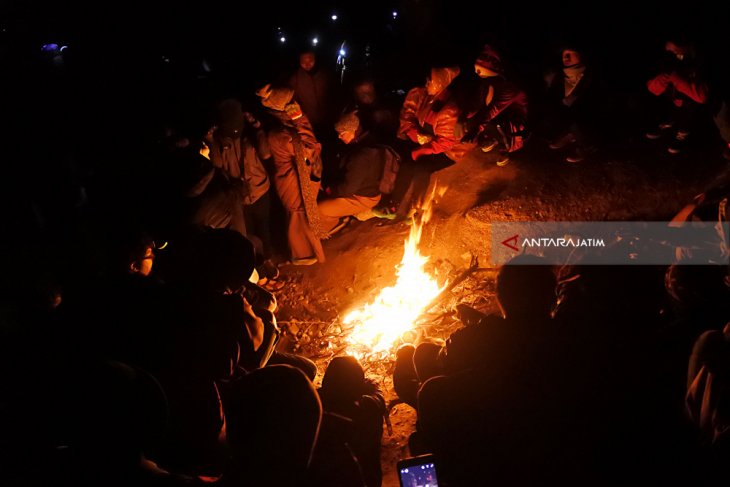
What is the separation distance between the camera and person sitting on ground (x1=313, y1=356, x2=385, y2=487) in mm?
3123

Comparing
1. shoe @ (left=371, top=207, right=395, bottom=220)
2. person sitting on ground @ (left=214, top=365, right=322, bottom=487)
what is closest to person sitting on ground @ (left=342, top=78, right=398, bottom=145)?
shoe @ (left=371, top=207, right=395, bottom=220)

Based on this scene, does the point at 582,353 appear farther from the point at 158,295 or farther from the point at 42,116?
the point at 42,116

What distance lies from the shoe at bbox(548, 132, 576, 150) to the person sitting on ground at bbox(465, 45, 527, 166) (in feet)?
1.42

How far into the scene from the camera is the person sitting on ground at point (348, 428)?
3123 millimetres

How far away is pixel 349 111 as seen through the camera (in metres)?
6.82

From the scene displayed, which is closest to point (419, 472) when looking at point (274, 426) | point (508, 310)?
point (274, 426)

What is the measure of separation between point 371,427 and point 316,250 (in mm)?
3905

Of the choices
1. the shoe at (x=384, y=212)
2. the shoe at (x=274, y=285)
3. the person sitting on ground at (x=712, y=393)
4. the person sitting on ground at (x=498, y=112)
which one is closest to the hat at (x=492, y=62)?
the person sitting on ground at (x=498, y=112)

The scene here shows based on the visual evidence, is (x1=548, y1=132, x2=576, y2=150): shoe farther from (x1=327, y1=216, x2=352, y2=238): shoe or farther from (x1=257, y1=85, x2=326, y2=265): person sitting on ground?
(x1=257, y1=85, x2=326, y2=265): person sitting on ground

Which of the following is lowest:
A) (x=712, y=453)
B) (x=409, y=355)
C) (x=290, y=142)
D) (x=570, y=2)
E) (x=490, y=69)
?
(x=712, y=453)

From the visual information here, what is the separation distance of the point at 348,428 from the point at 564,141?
5.42m

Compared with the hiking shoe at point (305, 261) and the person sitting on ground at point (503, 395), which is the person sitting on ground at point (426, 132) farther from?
the person sitting on ground at point (503, 395)

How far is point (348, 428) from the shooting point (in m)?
3.35

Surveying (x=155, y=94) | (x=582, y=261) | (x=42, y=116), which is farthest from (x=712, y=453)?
(x=42, y=116)
